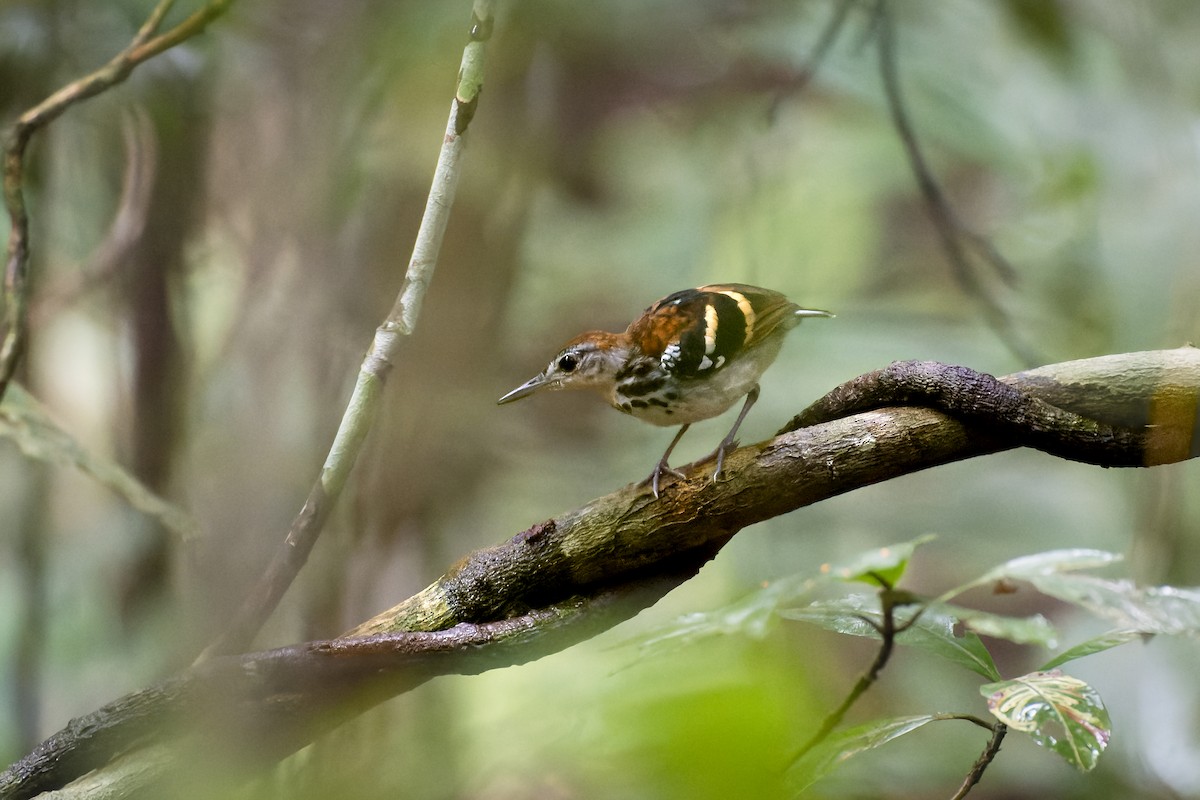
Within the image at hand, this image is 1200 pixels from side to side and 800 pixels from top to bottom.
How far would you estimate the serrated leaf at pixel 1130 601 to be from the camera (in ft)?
3.43

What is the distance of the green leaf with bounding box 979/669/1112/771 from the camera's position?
789 mm

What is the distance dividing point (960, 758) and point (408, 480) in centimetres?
122

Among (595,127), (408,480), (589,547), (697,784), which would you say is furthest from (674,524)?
(595,127)

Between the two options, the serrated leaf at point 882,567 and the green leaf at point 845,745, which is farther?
the serrated leaf at point 882,567

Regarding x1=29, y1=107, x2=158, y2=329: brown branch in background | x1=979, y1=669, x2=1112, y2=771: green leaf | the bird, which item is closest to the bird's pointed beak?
the bird

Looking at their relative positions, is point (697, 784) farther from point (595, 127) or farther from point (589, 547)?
point (595, 127)

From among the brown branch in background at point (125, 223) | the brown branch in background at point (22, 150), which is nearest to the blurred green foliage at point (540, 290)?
the brown branch in background at point (125, 223)

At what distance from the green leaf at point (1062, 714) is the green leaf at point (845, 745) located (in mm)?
90

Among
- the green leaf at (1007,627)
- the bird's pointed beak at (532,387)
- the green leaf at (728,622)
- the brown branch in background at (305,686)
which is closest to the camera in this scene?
the brown branch in background at (305,686)

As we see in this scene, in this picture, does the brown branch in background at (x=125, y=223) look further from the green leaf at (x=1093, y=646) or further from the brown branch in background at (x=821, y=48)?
the green leaf at (x=1093, y=646)

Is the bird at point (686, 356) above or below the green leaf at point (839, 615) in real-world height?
above

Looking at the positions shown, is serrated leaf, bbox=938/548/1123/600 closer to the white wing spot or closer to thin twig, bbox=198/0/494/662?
the white wing spot

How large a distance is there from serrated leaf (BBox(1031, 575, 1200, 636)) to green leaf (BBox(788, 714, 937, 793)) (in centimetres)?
28

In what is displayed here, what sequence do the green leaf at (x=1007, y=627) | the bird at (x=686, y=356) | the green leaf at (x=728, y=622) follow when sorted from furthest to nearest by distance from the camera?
the bird at (x=686, y=356), the green leaf at (x=1007, y=627), the green leaf at (x=728, y=622)
